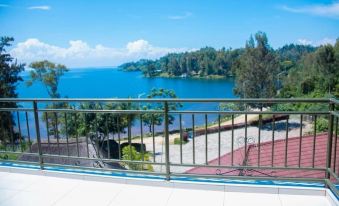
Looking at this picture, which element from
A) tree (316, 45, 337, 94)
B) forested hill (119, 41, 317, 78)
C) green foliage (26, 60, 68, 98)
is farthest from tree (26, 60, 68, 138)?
forested hill (119, 41, 317, 78)

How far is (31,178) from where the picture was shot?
3754 mm

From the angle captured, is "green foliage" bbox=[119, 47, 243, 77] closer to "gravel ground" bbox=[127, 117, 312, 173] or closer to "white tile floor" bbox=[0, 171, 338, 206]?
"gravel ground" bbox=[127, 117, 312, 173]

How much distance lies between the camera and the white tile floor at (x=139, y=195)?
291 centimetres

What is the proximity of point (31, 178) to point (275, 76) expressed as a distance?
23626 mm

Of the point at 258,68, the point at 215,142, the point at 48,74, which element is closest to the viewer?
the point at 215,142

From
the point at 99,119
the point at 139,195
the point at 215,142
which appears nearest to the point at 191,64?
the point at 215,142

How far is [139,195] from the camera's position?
123 inches

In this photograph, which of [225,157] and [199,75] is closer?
[225,157]

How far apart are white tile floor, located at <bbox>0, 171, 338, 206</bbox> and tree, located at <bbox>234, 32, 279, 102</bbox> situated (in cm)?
2155

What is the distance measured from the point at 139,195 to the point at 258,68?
72.5ft

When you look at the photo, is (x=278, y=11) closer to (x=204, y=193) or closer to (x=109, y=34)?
(x=109, y=34)

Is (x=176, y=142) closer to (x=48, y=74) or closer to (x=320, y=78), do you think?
(x=48, y=74)

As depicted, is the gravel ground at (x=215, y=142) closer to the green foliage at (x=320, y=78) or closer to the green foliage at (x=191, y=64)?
the green foliage at (x=320, y=78)

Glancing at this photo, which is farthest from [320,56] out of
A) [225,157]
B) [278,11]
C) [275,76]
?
[225,157]
